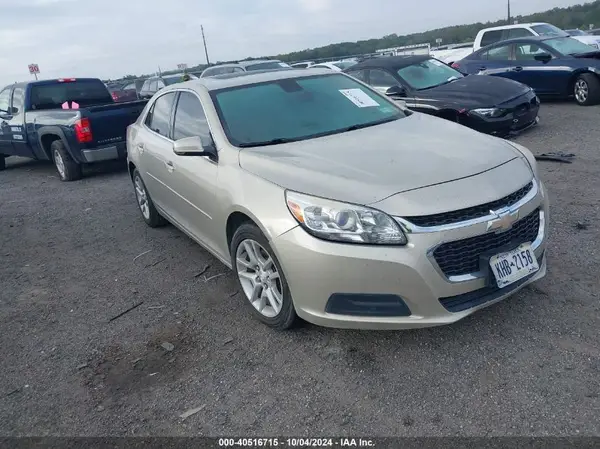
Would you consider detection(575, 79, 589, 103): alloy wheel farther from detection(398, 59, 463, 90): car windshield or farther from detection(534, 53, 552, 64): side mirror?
detection(398, 59, 463, 90): car windshield

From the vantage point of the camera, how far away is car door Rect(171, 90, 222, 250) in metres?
3.82

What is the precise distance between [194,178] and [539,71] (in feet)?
30.4

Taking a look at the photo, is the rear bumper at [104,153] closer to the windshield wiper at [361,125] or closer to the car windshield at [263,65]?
the windshield wiper at [361,125]

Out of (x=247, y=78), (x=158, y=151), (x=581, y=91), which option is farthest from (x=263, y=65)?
(x=247, y=78)

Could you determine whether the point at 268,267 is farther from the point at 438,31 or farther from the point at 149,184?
the point at 438,31

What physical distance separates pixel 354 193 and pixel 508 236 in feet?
3.01

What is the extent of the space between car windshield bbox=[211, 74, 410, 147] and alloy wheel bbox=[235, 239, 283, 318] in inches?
30.7

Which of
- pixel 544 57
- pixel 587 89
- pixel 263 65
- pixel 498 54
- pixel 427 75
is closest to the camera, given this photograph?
pixel 427 75

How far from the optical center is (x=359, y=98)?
4406 mm

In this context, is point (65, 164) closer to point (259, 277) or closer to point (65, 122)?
point (65, 122)

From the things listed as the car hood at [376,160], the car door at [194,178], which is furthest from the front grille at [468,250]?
the car door at [194,178]

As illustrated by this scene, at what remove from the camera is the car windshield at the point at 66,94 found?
966 centimetres

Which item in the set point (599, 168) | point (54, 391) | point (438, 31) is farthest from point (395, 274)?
point (438, 31)

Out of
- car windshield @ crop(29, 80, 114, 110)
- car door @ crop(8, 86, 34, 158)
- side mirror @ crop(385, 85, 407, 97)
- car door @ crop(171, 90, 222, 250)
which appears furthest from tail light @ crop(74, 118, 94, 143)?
side mirror @ crop(385, 85, 407, 97)
